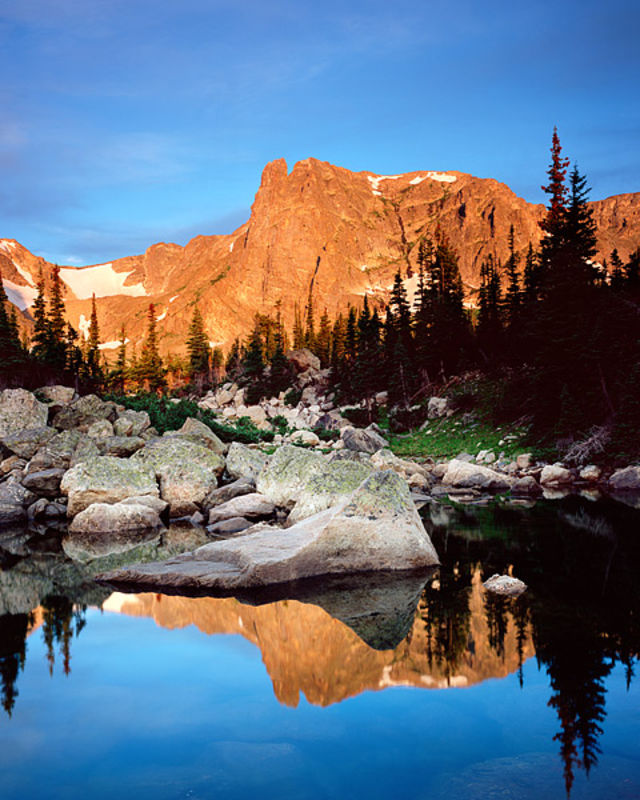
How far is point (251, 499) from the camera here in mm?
19672

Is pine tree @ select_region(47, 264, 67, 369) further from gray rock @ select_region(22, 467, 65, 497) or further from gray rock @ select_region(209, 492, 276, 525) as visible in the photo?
gray rock @ select_region(209, 492, 276, 525)

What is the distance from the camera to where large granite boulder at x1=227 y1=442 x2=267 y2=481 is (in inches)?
902

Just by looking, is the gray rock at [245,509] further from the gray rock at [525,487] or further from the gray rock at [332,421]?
the gray rock at [332,421]

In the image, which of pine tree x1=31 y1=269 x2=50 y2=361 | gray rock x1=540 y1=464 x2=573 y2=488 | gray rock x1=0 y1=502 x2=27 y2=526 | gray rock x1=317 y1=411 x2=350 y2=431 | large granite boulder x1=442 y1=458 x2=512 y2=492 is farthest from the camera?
pine tree x1=31 y1=269 x2=50 y2=361

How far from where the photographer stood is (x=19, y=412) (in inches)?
1019

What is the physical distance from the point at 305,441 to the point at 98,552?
25861mm

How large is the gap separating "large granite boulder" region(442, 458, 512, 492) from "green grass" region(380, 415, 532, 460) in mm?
3927

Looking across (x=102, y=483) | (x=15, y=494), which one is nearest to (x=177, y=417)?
(x=15, y=494)

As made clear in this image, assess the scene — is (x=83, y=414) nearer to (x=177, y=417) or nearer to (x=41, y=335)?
(x=177, y=417)

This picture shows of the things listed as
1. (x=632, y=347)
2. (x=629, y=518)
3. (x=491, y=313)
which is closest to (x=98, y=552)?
(x=629, y=518)

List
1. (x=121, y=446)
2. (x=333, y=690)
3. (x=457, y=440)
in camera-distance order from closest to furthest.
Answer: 1. (x=333, y=690)
2. (x=121, y=446)
3. (x=457, y=440)

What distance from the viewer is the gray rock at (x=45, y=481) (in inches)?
858

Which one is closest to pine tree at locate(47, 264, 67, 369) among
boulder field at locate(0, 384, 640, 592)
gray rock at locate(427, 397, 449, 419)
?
boulder field at locate(0, 384, 640, 592)

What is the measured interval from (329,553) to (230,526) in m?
6.68
